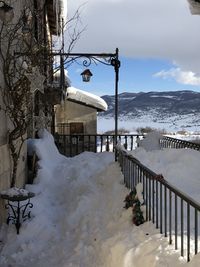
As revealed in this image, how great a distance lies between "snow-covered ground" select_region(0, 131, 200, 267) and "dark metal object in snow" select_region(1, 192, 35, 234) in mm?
124

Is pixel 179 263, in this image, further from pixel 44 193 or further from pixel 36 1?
pixel 36 1

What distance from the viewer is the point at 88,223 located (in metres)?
7.14

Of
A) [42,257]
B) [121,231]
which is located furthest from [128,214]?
[42,257]

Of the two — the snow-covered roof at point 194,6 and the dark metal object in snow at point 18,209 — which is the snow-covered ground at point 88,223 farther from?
the snow-covered roof at point 194,6

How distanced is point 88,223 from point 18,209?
3.55 ft

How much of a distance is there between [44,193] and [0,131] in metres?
2.09

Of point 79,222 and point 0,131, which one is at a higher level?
point 0,131

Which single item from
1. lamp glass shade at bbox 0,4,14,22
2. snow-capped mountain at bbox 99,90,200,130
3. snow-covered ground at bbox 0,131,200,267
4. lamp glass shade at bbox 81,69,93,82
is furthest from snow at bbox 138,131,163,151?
snow-capped mountain at bbox 99,90,200,130

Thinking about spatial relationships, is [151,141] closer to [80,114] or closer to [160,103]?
[80,114]

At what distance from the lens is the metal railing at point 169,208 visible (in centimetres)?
438

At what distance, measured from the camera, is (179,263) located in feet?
13.8

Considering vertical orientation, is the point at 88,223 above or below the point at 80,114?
below

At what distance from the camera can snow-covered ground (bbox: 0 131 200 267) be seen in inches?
200

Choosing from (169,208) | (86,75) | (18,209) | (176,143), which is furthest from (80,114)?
(169,208)
